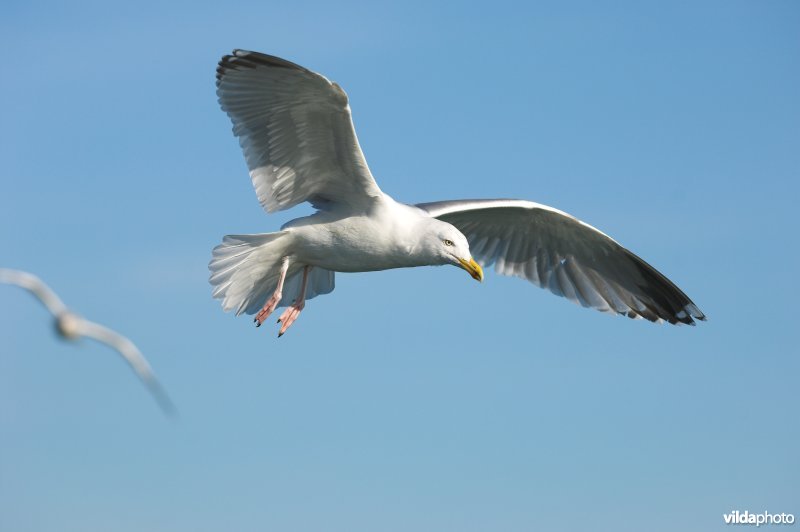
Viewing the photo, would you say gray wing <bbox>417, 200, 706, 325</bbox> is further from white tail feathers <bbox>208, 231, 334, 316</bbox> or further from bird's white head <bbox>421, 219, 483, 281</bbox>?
white tail feathers <bbox>208, 231, 334, 316</bbox>

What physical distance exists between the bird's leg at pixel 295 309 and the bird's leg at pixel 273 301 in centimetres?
25

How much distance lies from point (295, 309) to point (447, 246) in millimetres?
1760

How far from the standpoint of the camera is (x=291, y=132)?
26.8 ft

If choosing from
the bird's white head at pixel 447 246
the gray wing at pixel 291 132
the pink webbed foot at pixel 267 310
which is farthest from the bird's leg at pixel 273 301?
the bird's white head at pixel 447 246

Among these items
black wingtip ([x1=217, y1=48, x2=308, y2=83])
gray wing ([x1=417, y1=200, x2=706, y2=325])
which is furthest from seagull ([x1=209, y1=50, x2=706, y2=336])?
gray wing ([x1=417, y1=200, x2=706, y2=325])

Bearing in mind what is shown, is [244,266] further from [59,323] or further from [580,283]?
[59,323]

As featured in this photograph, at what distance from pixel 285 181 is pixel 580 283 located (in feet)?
13.0

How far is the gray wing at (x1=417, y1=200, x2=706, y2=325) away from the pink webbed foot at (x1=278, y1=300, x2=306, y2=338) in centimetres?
215

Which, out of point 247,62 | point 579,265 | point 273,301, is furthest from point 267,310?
point 579,265

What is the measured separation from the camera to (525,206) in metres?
9.90

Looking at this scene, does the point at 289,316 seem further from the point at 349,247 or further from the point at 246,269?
the point at 349,247

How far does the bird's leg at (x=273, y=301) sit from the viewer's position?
28.8 feet

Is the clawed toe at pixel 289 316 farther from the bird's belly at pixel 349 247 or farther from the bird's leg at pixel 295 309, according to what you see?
the bird's belly at pixel 349 247

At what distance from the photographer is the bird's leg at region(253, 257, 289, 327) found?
8771mm
